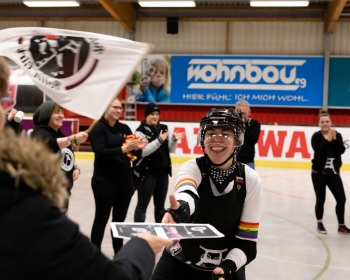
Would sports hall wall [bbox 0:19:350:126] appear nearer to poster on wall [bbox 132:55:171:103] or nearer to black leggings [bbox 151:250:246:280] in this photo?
poster on wall [bbox 132:55:171:103]

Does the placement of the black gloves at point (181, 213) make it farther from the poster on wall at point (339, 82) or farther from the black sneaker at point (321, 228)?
the poster on wall at point (339, 82)

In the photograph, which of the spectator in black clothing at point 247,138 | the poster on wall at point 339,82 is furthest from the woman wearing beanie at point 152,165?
the poster on wall at point 339,82

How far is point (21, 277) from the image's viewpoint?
0.96 meters

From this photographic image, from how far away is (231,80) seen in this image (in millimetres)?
16938

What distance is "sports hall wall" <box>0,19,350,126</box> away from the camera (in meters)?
16.8

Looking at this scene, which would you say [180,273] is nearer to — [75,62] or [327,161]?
[75,62]

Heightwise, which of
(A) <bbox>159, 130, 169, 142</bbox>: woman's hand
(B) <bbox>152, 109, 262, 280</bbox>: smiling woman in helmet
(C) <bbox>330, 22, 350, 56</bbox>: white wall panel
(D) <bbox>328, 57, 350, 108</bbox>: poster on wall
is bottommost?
(B) <bbox>152, 109, 262, 280</bbox>: smiling woman in helmet

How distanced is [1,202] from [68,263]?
20 centimetres

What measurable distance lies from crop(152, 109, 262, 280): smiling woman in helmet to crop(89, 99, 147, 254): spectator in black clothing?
2.32 m

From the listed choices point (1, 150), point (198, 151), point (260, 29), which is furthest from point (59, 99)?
point (260, 29)

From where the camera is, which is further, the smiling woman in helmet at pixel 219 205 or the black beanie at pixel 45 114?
the black beanie at pixel 45 114

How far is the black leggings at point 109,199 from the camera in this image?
14.6 ft

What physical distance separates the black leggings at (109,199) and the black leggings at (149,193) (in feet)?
1.92

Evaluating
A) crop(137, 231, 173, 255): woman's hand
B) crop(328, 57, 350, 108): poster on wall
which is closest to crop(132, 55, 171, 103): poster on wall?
crop(328, 57, 350, 108): poster on wall
